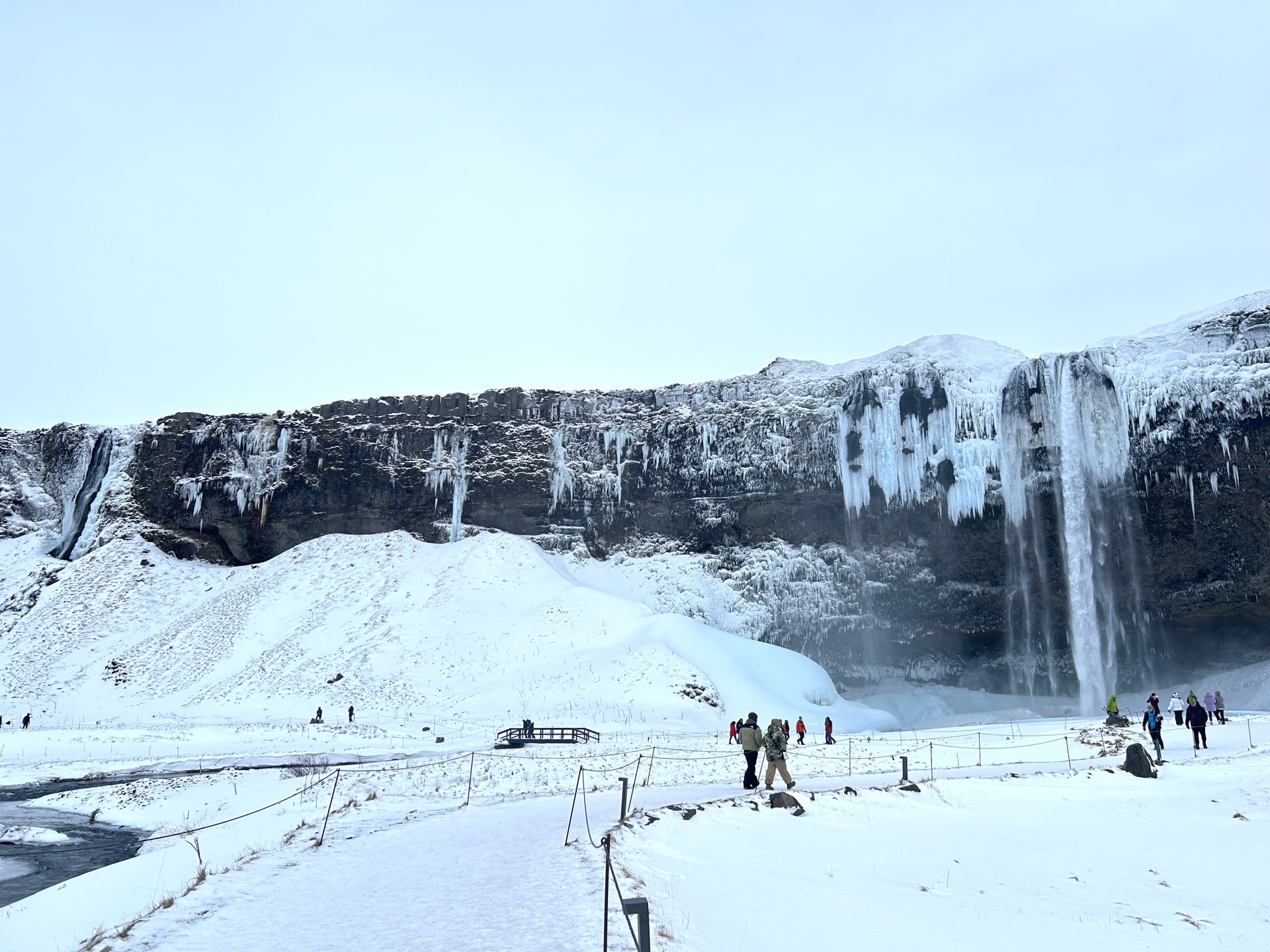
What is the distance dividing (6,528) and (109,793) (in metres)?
49.8

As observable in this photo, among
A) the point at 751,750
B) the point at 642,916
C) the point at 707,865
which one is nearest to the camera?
the point at 642,916

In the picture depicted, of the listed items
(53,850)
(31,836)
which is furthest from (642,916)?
(31,836)

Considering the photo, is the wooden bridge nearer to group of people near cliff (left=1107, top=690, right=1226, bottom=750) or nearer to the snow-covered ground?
the snow-covered ground

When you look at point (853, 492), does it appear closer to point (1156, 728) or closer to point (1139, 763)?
point (1156, 728)

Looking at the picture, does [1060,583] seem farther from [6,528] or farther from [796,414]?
[6,528]

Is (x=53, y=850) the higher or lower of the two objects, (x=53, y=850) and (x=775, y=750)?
the lower

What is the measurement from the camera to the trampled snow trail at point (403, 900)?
7.79 meters

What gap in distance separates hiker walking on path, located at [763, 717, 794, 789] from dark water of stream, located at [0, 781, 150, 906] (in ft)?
40.5

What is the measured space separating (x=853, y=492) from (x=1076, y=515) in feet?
39.0

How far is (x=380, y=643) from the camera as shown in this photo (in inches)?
1946

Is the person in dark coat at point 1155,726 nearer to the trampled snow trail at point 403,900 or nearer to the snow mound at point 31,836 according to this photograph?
the trampled snow trail at point 403,900

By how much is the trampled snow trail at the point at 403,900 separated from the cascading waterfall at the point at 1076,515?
41453mm

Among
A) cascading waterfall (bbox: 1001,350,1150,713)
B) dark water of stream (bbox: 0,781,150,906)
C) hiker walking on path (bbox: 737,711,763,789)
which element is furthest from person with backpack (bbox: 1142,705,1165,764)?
cascading waterfall (bbox: 1001,350,1150,713)

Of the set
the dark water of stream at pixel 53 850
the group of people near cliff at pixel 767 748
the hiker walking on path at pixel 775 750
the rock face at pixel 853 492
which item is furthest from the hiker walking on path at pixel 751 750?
the rock face at pixel 853 492
